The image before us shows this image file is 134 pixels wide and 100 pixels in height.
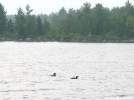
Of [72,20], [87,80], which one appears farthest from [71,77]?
[72,20]

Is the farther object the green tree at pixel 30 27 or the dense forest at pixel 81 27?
the green tree at pixel 30 27

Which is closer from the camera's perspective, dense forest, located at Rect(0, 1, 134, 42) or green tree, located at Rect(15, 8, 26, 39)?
A: dense forest, located at Rect(0, 1, 134, 42)

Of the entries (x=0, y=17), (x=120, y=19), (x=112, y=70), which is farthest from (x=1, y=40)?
(x=112, y=70)

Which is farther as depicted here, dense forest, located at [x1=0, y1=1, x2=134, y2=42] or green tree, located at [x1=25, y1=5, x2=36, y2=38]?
green tree, located at [x1=25, y1=5, x2=36, y2=38]

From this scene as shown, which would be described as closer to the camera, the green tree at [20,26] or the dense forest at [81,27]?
the dense forest at [81,27]

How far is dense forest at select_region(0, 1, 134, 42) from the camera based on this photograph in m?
160

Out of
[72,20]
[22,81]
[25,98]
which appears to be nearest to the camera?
[25,98]

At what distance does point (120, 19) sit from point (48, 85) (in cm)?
12096

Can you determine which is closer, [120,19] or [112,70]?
[112,70]

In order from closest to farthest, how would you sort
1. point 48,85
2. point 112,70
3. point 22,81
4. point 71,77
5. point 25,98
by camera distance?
point 25,98 → point 48,85 → point 22,81 → point 71,77 → point 112,70

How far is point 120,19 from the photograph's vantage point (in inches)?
6294

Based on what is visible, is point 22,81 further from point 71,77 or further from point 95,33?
point 95,33

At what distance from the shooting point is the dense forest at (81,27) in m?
160

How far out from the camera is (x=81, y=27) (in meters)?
162
